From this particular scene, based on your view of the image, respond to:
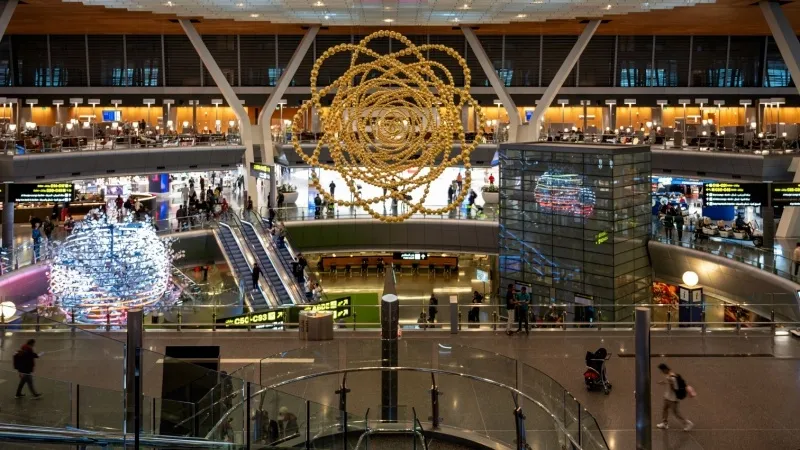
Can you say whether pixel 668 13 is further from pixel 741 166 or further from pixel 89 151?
pixel 89 151

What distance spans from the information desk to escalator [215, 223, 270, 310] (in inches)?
358

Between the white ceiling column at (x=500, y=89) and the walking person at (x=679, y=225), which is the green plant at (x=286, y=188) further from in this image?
the walking person at (x=679, y=225)

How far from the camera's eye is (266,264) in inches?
1104

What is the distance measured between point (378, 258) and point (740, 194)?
54.4ft

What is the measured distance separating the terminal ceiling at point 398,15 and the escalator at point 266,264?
273 inches

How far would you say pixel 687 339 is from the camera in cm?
1745

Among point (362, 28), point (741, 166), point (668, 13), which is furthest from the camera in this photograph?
point (362, 28)

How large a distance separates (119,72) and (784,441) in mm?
40356

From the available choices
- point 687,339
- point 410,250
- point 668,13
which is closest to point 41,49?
point 410,250

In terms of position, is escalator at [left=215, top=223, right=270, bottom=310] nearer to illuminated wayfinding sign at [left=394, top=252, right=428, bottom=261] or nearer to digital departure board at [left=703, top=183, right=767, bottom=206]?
illuminated wayfinding sign at [left=394, top=252, right=428, bottom=261]

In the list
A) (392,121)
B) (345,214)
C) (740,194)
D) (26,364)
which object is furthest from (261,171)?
(26,364)

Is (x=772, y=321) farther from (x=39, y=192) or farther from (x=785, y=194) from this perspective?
(x=39, y=192)

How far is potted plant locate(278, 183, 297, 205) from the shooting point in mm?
39819

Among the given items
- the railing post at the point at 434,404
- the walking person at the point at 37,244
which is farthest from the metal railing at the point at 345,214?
the railing post at the point at 434,404
